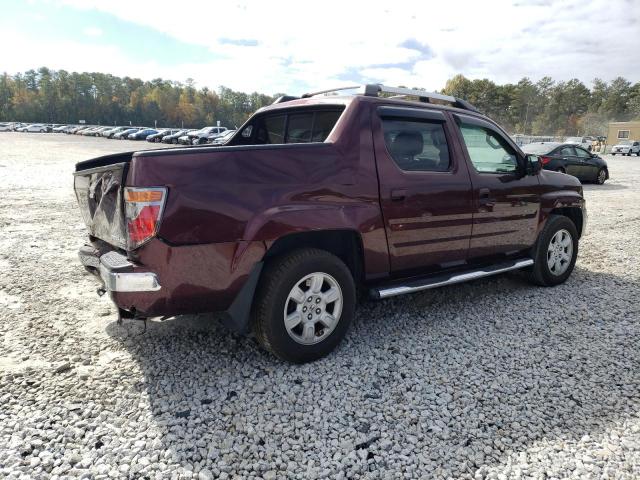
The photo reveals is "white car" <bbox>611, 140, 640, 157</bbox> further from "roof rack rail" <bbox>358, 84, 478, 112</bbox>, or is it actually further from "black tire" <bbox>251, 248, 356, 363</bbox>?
"black tire" <bbox>251, 248, 356, 363</bbox>

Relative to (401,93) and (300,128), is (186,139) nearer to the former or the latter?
(300,128)

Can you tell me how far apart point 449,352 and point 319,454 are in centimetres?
156

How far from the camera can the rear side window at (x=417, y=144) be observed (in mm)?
3711

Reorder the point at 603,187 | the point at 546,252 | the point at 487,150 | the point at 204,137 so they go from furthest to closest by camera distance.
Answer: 1. the point at 204,137
2. the point at 603,187
3. the point at 546,252
4. the point at 487,150

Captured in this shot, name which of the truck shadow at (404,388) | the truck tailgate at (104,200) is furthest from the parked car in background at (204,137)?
the truck shadow at (404,388)

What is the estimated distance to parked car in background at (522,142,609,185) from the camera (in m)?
15.0

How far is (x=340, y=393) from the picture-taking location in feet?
9.86

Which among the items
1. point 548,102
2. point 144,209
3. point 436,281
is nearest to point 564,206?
point 436,281

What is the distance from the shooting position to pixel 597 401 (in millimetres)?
2961

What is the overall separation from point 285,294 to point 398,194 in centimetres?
121

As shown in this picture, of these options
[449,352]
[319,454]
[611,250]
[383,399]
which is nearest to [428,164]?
[449,352]

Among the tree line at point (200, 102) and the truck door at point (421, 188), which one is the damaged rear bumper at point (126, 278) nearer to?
the truck door at point (421, 188)

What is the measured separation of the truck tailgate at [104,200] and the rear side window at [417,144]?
2014mm

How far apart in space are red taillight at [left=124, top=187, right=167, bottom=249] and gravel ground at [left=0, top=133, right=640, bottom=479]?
3.47 ft
